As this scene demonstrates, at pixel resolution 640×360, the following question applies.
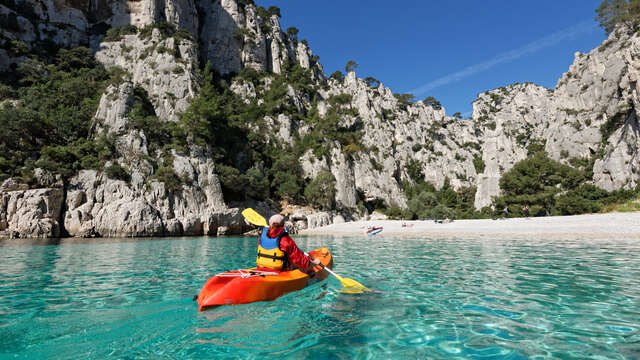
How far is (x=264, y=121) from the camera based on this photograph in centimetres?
5606

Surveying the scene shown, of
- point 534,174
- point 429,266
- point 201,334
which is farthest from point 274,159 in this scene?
point 201,334

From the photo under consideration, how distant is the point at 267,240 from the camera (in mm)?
6727

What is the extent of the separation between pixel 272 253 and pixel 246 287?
1.12 metres

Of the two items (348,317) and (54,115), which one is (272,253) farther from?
(54,115)

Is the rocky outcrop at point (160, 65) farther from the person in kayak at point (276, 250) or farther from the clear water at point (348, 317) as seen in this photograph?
the person in kayak at point (276, 250)

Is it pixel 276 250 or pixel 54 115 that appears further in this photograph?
pixel 54 115

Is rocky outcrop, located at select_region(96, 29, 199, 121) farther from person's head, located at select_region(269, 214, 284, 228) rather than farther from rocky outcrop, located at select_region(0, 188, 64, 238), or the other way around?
person's head, located at select_region(269, 214, 284, 228)

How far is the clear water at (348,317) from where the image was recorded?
12.6ft

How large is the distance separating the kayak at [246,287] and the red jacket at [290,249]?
0.90ft

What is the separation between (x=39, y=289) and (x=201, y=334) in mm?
6028

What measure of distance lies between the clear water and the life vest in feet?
2.95

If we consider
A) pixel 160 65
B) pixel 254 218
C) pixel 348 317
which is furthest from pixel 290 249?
pixel 160 65

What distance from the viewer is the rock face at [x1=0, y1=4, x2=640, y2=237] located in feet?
92.1

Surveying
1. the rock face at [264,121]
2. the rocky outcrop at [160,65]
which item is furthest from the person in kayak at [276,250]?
the rocky outcrop at [160,65]
